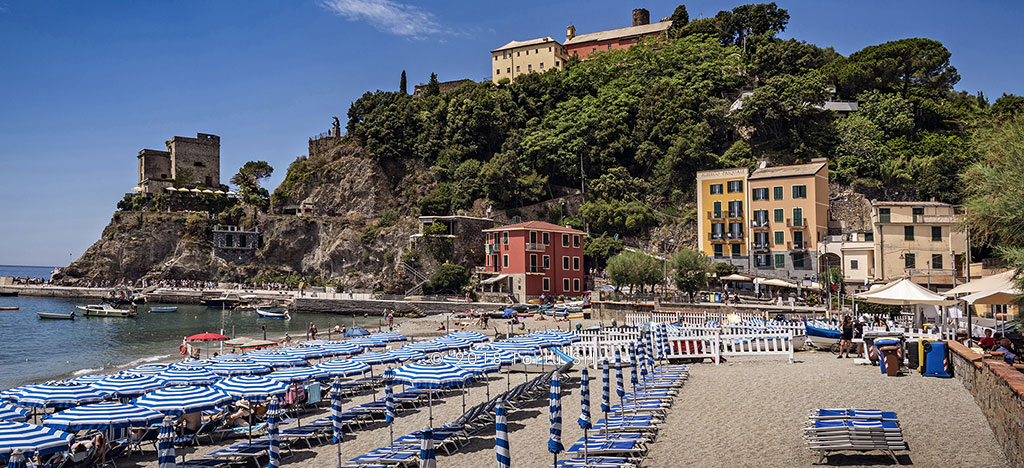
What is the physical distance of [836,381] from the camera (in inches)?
588

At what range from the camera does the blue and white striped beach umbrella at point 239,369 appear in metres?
18.4

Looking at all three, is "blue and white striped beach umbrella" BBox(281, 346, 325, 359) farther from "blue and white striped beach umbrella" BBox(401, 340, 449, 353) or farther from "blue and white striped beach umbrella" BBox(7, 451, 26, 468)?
"blue and white striped beach umbrella" BBox(7, 451, 26, 468)

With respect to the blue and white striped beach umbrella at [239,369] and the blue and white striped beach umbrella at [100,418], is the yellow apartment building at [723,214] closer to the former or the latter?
the blue and white striped beach umbrella at [239,369]

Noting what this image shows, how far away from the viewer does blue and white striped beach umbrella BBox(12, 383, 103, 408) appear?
14562mm

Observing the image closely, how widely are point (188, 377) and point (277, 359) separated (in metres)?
2.96

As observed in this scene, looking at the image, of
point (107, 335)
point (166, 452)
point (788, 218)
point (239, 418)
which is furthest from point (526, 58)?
point (166, 452)

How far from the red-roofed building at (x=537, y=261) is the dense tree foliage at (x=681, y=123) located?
472 cm

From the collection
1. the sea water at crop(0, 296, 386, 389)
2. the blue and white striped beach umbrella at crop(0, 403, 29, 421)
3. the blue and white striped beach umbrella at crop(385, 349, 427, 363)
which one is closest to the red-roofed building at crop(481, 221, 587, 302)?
the sea water at crop(0, 296, 386, 389)

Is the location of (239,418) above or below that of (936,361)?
below

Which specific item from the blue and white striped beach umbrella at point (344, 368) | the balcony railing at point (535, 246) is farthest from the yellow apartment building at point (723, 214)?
the blue and white striped beach umbrella at point (344, 368)

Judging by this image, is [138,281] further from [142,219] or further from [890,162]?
[890,162]

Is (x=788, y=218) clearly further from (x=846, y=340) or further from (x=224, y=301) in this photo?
(x=224, y=301)

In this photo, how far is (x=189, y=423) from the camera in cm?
1462

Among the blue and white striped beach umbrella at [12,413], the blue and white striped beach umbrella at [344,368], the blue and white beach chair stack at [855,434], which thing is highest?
the blue and white beach chair stack at [855,434]
